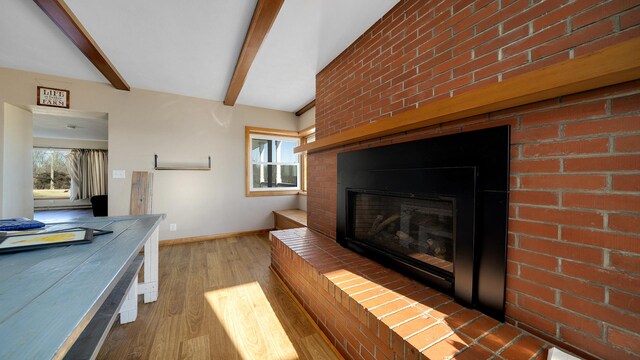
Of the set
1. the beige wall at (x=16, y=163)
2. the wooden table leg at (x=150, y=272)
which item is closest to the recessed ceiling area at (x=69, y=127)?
the beige wall at (x=16, y=163)

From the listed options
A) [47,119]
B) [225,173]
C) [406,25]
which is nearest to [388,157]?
[406,25]

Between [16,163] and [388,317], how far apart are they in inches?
182

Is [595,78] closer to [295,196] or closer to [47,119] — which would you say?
[295,196]

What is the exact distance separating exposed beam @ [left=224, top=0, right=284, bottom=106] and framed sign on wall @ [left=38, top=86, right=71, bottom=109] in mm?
2074

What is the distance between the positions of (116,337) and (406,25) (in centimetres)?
275

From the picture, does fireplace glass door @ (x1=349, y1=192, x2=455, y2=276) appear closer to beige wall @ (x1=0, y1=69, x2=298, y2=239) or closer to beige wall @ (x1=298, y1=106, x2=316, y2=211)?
beige wall @ (x1=298, y1=106, x2=316, y2=211)

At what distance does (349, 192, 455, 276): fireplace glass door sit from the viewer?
50.0 inches

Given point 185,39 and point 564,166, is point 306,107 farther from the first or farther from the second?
point 564,166

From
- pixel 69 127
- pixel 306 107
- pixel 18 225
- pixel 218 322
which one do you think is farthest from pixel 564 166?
pixel 69 127

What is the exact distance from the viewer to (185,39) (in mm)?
2066

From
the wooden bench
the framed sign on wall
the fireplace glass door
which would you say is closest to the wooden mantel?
the fireplace glass door

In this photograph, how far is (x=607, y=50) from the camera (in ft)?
2.12

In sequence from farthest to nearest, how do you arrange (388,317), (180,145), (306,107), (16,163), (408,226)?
1. (306,107)
2. (180,145)
3. (16,163)
4. (408,226)
5. (388,317)

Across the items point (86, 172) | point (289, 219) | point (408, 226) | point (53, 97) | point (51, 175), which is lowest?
point (289, 219)
